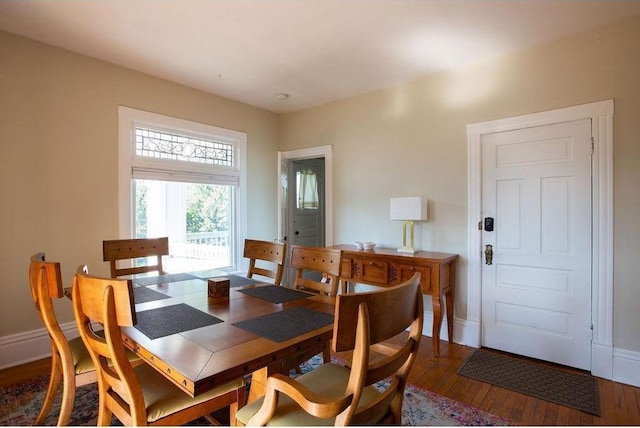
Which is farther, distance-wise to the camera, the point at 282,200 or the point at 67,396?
the point at 282,200

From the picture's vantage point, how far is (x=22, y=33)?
8.59ft

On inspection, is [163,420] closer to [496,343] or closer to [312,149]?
[496,343]

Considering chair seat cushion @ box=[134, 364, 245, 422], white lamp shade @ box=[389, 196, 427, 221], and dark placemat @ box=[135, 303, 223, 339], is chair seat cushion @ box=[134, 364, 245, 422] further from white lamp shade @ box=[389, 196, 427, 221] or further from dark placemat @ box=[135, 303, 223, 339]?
white lamp shade @ box=[389, 196, 427, 221]

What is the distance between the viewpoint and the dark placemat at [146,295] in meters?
1.87

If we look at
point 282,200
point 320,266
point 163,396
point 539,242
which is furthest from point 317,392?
point 282,200

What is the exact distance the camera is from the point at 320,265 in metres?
2.22

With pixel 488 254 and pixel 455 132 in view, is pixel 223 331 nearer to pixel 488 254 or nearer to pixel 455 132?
pixel 488 254

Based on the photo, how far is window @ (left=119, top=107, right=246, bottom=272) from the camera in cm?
333

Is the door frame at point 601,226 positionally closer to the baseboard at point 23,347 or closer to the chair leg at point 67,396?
the chair leg at point 67,396

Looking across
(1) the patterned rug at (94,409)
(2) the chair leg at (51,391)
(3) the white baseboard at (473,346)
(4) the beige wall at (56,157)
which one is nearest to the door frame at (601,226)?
(3) the white baseboard at (473,346)

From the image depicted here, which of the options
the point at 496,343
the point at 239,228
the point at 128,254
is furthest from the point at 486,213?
the point at 128,254

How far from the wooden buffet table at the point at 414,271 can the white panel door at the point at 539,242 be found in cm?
33

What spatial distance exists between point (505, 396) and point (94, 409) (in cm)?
262

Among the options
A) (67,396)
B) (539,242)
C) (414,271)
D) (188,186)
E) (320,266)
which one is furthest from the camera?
(188,186)
